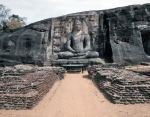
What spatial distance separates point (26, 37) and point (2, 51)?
239 centimetres

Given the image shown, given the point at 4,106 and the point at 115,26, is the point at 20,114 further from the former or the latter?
the point at 115,26

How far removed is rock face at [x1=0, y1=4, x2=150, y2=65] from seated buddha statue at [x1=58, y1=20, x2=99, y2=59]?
1.93 ft

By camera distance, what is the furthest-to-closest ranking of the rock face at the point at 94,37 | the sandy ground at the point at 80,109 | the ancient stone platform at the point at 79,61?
the rock face at the point at 94,37
the ancient stone platform at the point at 79,61
the sandy ground at the point at 80,109

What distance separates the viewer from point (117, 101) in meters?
4.86

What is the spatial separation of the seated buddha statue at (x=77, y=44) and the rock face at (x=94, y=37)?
0.59 meters

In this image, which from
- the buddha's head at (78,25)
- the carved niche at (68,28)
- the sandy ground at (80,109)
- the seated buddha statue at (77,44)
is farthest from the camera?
the carved niche at (68,28)

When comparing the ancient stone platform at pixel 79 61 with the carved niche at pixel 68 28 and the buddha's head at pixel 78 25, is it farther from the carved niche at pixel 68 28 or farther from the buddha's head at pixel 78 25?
the buddha's head at pixel 78 25

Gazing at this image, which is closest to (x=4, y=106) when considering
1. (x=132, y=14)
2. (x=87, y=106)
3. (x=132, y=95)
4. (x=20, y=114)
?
(x=20, y=114)

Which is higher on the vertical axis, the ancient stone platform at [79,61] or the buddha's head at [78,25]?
the buddha's head at [78,25]

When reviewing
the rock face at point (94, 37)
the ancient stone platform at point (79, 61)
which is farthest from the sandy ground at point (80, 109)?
the rock face at point (94, 37)

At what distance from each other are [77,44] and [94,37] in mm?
1714

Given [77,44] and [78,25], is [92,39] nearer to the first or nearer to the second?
[77,44]

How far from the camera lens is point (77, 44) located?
15.6 m

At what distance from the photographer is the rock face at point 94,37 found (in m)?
14.1
